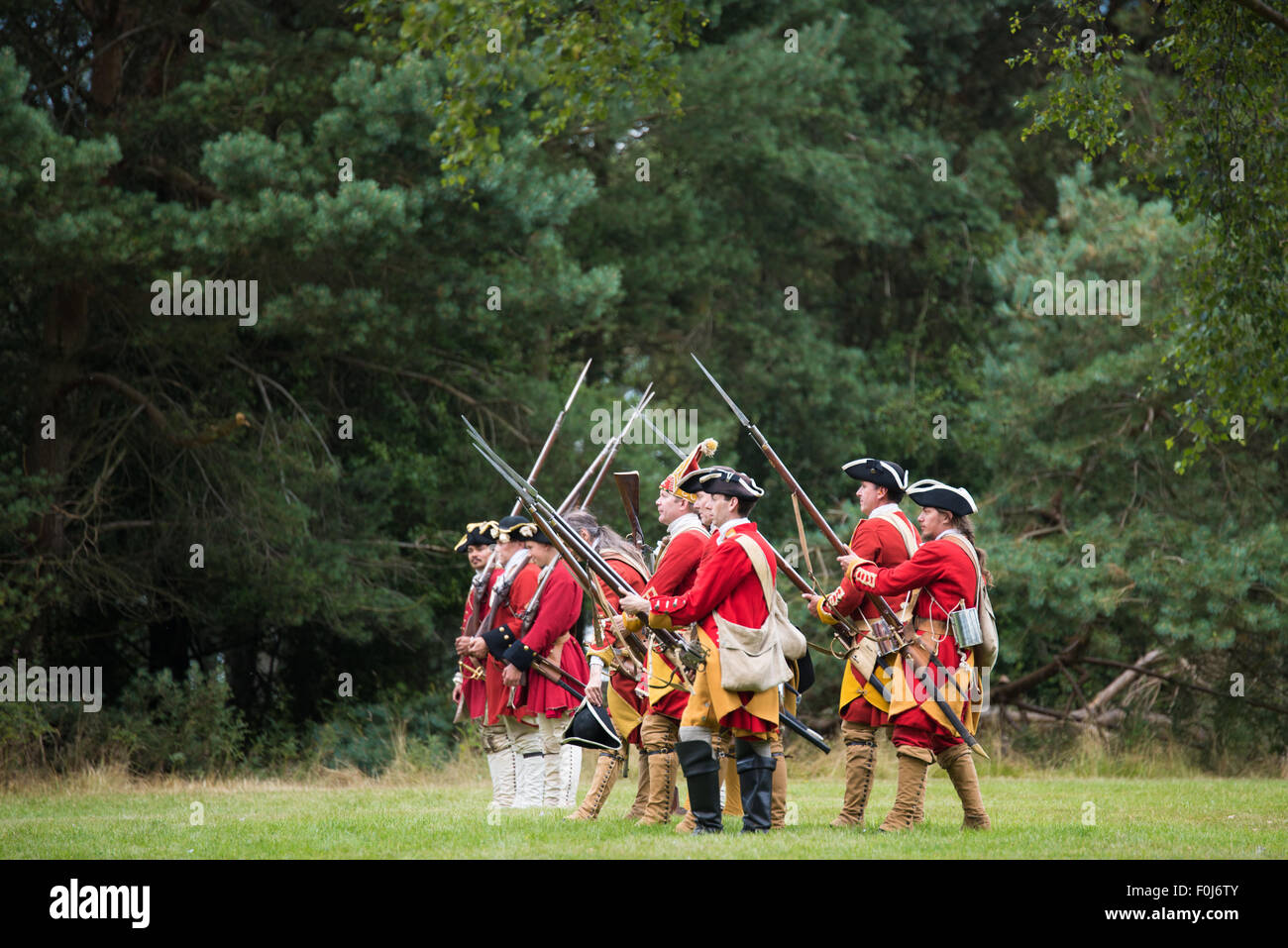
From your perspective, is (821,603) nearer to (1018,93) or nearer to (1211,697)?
(1211,697)

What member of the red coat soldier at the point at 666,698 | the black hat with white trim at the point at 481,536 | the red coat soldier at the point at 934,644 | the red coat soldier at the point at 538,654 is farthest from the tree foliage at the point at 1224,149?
the black hat with white trim at the point at 481,536

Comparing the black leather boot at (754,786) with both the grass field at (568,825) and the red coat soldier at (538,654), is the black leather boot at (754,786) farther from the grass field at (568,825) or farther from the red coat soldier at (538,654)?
the red coat soldier at (538,654)

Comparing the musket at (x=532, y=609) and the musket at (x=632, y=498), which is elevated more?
the musket at (x=632, y=498)

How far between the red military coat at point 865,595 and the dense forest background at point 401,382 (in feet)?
12.4

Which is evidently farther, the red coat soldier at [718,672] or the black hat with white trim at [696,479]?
the black hat with white trim at [696,479]

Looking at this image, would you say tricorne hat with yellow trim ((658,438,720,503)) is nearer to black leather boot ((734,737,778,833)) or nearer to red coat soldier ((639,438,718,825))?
red coat soldier ((639,438,718,825))

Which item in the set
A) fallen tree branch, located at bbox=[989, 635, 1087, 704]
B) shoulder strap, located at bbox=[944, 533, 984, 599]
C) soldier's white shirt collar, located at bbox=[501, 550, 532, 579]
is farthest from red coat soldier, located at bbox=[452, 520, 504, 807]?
fallen tree branch, located at bbox=[989, 635, 1087, 704]

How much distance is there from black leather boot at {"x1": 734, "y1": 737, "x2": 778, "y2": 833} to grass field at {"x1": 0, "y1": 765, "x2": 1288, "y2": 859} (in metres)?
0.17

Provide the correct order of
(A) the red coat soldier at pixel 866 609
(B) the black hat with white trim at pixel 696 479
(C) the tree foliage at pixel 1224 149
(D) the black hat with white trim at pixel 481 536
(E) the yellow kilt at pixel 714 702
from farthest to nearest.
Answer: (D) the black hat with white trim at pixel 481 536
(C) the tree foliage at pixel 1224 149
(A) the red coat soldier at pixel 866 609
(B) the black hat with white trim at pixel 696 479
(E) the yellow kilt at pixel 714 702

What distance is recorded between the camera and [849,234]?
22453 millimetres

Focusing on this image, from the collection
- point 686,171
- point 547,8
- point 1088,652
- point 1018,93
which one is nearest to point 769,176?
point 686,171

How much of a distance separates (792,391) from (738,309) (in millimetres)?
1759

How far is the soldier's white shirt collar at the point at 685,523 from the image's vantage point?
8.49 meters
